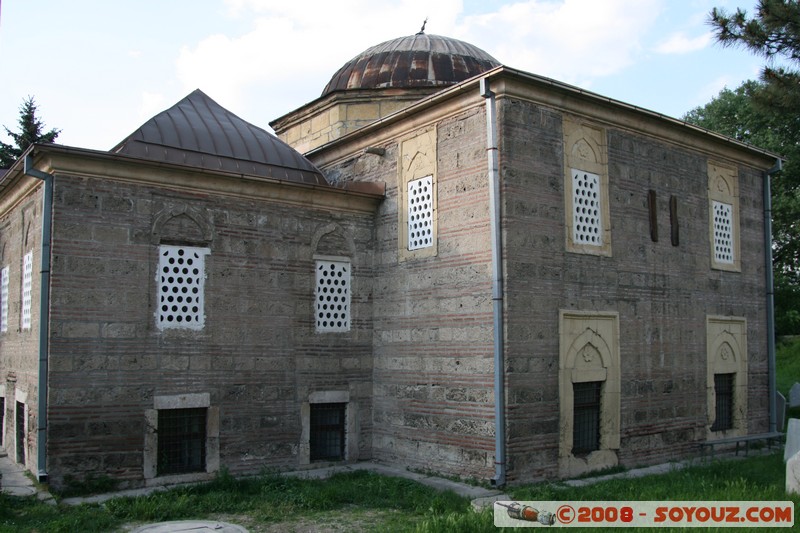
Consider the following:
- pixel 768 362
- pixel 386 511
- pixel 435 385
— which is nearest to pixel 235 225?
pixel 435 385

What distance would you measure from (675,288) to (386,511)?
6625 millimetres

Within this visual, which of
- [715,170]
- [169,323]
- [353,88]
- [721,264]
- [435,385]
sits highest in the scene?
[353,88]

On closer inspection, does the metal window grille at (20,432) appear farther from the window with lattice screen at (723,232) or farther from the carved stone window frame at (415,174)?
the window with lattice screen at (723,232)

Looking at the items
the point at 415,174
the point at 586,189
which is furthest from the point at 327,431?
the point at 586,189

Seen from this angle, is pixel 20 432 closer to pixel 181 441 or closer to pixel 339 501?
pixel 181 441

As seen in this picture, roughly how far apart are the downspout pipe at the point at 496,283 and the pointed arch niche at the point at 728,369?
5.05m

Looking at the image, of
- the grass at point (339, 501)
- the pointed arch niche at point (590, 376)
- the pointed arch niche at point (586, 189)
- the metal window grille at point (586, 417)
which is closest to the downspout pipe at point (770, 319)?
the grass at point (339, 501)

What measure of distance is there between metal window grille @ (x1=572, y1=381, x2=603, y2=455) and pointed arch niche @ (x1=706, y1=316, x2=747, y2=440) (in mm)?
2960

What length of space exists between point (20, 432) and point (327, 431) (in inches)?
182

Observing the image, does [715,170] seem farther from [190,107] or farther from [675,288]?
[190,107]

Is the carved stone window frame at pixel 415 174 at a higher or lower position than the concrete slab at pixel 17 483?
higher

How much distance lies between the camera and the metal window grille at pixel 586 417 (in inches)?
427

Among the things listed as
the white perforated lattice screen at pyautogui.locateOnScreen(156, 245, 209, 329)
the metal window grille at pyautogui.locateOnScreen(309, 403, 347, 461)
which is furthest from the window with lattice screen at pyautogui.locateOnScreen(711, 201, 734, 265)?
the white perforated lattice screen at pyautogui.locateOnScreen(156, 245, 209, 329)

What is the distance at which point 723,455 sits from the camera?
12.8 metres
